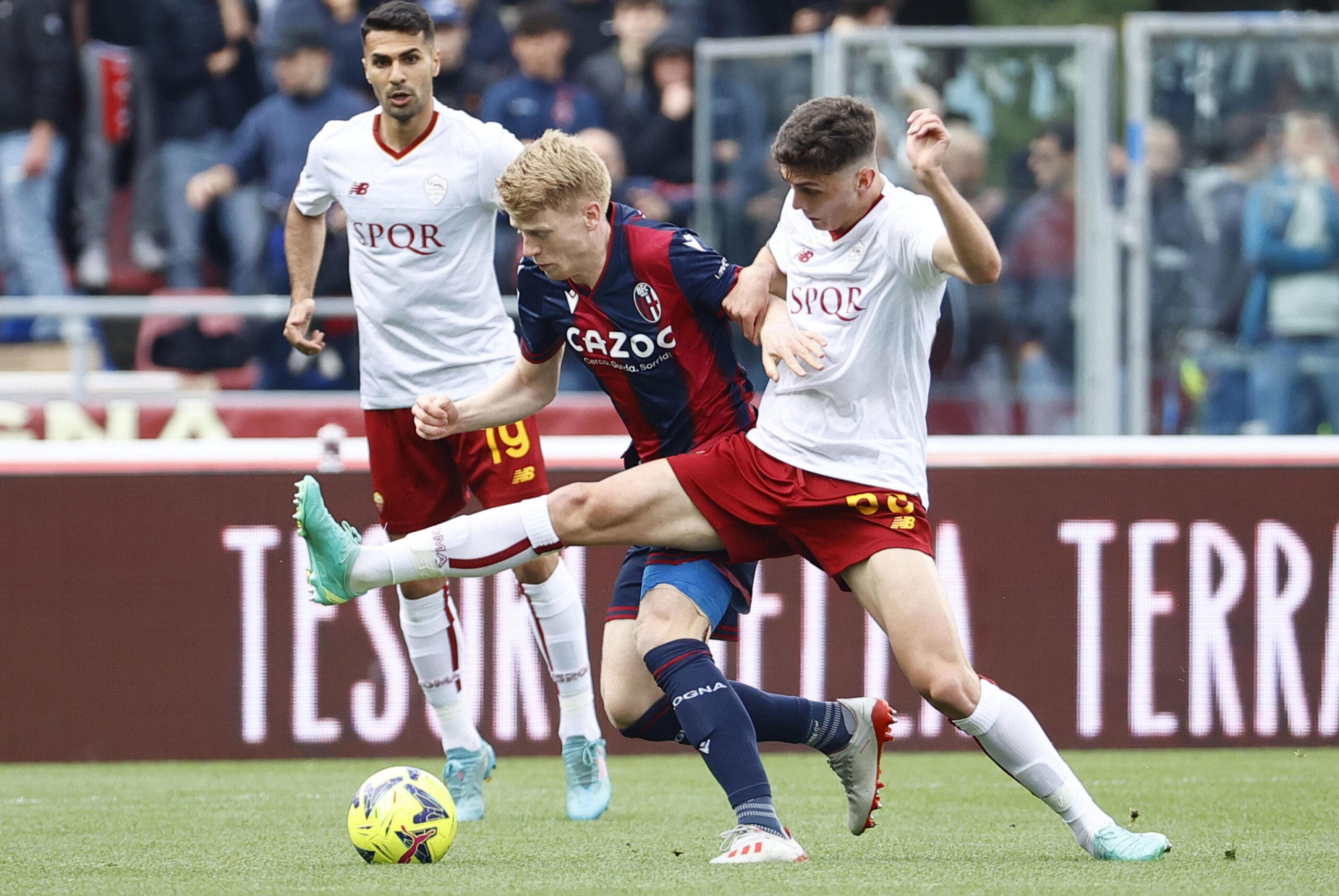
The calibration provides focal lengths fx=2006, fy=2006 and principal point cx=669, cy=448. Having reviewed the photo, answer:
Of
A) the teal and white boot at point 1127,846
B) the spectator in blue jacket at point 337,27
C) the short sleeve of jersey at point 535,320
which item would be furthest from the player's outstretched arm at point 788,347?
the spectator in blue jacket at point 337,27

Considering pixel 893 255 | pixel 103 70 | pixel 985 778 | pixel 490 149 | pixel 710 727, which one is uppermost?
pixel 103 70

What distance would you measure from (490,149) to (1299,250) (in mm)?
4957

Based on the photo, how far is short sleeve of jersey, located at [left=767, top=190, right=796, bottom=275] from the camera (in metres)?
5.15

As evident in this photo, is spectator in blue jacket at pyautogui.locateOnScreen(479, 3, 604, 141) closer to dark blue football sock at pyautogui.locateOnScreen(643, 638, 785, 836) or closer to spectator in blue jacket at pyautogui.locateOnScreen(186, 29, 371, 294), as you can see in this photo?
spectator in blue jacket at pyautogui.locateOnScreen(186, 29, 371, 294)

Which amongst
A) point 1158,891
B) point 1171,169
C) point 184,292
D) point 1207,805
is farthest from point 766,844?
point 184,292

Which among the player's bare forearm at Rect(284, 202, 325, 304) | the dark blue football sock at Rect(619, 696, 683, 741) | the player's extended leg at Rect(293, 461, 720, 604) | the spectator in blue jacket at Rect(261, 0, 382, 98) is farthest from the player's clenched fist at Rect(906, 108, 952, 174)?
the spectator in blue jacket at Rect(261, 0, 382, 98)

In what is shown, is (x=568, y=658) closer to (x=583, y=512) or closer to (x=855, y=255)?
(x=583, y=512)

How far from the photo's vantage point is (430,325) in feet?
21.1

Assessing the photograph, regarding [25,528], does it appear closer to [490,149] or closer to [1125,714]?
[490,149]

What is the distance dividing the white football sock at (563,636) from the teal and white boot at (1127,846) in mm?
2039

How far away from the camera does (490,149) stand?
6402 mm

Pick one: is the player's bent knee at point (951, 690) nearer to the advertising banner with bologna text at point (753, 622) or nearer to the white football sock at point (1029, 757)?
the white football sock at point (1029, 757)

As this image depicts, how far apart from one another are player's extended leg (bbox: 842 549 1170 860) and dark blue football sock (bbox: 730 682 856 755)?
477mm

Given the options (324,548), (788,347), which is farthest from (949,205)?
(324,548)
